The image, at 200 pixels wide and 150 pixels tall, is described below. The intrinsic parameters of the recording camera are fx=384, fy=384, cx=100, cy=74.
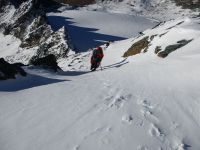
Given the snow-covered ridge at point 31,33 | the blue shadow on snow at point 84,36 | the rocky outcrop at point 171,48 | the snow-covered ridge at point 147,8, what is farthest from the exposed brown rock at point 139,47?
the snow-covered ridge at point 147,8

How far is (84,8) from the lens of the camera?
2918 inches

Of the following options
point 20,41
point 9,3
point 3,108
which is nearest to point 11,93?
point 3,108

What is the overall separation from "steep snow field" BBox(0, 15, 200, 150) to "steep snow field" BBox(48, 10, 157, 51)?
3380cm

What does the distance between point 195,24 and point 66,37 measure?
24.4 metres

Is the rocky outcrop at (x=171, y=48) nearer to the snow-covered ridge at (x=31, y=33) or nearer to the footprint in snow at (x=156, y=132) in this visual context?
the footprint in snow at (x=156, y=132)

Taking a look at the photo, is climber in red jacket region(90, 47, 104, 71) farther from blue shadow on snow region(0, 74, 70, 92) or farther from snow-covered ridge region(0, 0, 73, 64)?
snow-covered ridge region(0, 0, 73, 64)

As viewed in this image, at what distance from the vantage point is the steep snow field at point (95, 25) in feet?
180

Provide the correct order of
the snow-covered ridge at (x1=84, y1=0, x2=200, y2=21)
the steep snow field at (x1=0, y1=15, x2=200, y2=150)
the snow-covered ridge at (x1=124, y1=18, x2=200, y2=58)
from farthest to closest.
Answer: the snow-covered ridge at (x1=84, y1=0, x2=200, y2=21) → the snow-covered ridge at (x1=124, y1=18, x2=200, y2=58) → the steep snow field at (x1=0, y1=15, x2=200, y2=150)

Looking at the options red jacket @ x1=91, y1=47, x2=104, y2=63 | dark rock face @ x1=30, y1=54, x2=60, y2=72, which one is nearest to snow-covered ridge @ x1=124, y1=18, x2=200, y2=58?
red jacket @ x1=91, y1=47, x2=104, y2=63

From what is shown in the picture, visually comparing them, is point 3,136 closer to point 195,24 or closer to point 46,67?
point 46,67

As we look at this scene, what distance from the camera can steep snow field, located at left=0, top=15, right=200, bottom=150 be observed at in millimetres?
10227

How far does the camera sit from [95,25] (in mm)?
62500

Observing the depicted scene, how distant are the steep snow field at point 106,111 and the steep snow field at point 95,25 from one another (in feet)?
111

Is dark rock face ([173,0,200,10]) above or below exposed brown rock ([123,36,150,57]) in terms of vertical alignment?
below
